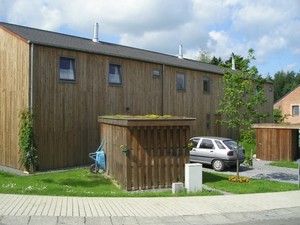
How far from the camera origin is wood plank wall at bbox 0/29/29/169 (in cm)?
1866

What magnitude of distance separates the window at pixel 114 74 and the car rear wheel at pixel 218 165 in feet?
22.2

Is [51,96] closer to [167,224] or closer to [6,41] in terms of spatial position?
[6,41]

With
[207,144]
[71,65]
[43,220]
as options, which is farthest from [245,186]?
[71,65]

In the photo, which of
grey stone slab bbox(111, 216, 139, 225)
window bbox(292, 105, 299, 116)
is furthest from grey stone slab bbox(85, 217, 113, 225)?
window bbox(292, 105, 299, 116)

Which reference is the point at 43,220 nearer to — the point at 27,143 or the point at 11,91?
the point at 27,143

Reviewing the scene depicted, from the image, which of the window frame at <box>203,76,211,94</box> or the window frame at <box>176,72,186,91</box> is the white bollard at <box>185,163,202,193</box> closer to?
the window frame at <box>176,72,186,91</box>

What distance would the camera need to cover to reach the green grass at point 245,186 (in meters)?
14.1

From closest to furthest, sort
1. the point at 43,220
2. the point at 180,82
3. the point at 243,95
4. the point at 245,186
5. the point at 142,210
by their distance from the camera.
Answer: the point at 43,220 < the point at 142,210 < the point at 245,186 < the point at 243,95 < the point at 180,82

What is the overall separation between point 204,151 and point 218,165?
1084 millimetres

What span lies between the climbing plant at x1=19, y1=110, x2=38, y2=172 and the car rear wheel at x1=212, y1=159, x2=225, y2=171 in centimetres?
839

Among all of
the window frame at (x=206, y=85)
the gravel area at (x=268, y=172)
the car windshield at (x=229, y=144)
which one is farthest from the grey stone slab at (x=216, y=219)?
the window frame at (x=206, y=85)

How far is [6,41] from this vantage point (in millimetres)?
19984

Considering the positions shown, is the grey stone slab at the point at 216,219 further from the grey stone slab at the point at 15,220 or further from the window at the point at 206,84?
the window at the point at 206,84

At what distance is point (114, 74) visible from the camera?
22.6 metres
